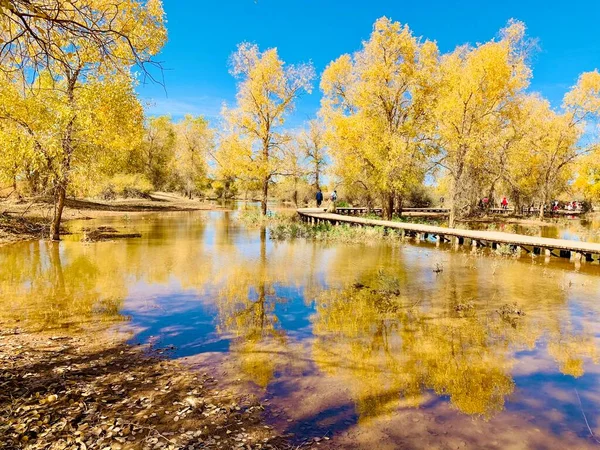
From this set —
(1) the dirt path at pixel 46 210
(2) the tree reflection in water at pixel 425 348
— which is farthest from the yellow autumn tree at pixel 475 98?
(1) the dirt path at pixel 46 210

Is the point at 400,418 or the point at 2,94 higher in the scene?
the point at 2,94

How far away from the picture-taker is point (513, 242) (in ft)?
56.0

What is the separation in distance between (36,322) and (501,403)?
7549mm

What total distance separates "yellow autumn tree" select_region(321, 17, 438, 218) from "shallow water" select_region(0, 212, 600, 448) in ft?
41.2

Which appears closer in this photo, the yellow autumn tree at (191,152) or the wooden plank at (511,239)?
the wooden plank at (511,239)

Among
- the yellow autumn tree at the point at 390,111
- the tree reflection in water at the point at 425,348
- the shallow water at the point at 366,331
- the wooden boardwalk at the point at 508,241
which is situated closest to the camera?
the shallow water at the point at 366,331

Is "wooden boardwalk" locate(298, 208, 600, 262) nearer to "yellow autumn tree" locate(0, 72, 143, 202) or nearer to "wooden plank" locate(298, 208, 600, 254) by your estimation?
"wooden plank" locate(298, 208, 600, 254)

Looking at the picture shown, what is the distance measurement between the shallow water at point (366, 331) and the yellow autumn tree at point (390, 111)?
12.5 metres

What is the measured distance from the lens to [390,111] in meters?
26.8

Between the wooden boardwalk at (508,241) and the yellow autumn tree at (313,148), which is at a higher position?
the yellow autumn tree at (313,148)

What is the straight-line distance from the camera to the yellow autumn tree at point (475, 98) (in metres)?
23.2

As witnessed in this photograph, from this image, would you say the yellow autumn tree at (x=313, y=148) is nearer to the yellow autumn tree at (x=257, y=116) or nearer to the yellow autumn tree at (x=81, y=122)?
the yellow autumn tree at (x=257, y=116)

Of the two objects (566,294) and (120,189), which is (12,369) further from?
(120,189)

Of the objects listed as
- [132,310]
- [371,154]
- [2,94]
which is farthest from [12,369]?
[371,154]
